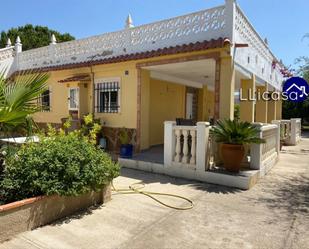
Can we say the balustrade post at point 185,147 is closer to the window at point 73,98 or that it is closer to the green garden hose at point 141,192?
the green garden hose at point 141,192

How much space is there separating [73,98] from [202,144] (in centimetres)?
817

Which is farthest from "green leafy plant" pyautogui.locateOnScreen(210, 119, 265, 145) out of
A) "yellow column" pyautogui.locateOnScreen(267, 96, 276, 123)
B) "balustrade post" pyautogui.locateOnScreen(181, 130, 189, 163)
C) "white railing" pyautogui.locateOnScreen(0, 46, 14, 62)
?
"white railing" pyautogui.locateOnScreen(0, 46, 14, 62)

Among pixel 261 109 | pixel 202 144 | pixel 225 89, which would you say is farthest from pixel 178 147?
pixel 261 109

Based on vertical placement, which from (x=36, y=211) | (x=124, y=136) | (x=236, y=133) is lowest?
(x=36, y=211)

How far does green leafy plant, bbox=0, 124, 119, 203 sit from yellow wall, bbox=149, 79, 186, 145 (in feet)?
24.1

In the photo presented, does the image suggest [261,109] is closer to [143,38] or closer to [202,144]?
[143,38]

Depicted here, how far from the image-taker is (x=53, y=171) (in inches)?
186

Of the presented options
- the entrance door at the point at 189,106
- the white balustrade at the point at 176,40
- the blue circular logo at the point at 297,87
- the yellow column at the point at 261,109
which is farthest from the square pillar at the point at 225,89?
the blue circular logo at the point at 297,87

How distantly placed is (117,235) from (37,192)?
5.12ft

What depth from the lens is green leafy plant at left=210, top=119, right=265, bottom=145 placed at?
7.01 metres

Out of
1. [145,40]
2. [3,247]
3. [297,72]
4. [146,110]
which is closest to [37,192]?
[3,247]

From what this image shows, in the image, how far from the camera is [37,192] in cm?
456

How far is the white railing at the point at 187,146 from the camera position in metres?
7.35

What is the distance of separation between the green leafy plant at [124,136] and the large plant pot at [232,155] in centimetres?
416
